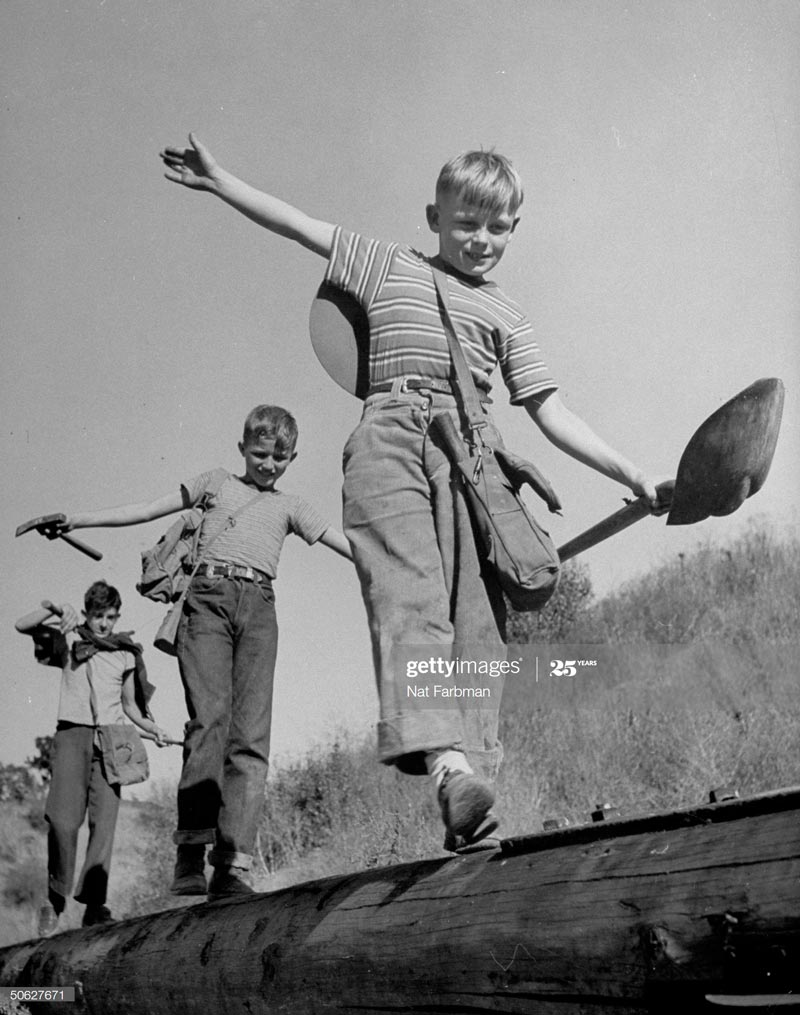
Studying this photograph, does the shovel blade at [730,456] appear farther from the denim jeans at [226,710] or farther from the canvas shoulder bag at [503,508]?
the denim jeans at [226,710]

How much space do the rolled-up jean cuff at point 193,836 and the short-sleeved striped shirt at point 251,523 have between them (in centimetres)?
81

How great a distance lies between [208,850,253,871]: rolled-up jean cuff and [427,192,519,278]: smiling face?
5.66 feet

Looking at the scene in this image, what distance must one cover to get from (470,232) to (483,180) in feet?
0.46

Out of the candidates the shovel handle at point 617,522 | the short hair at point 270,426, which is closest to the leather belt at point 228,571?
the short hair at point 270,426

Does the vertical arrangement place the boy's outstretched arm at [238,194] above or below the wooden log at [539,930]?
above

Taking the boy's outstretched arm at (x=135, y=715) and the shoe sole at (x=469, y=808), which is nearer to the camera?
the shoe sole at (x=469, y=808)

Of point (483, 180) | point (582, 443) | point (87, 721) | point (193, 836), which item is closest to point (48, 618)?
point (87, 721)

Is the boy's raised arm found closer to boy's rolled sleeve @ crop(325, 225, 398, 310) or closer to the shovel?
boy's rolled sleeve @ crop(325, 225, 398, 310)

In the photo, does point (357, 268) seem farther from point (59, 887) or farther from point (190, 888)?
point (59, 887)

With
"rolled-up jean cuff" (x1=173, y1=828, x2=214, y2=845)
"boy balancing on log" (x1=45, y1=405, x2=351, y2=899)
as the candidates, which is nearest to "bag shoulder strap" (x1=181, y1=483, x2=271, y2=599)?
"boy balancing on log" (x1=45, y1=405, x2=351, y2=899)

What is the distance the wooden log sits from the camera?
5.49ft

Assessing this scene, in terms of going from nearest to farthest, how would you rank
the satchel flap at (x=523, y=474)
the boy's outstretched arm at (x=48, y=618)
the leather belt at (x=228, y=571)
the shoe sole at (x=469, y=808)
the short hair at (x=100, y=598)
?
the shoe sole at (x=469, y=808), the satchel flap at (x=523, y=474), the leather belt at (x=228, y=571), the boy's outstretched arm at (x=48, y=618), the short hair at (x=100, y=598)

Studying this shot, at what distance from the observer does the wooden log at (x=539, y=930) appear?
1.67m

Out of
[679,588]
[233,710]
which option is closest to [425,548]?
[233,710]
